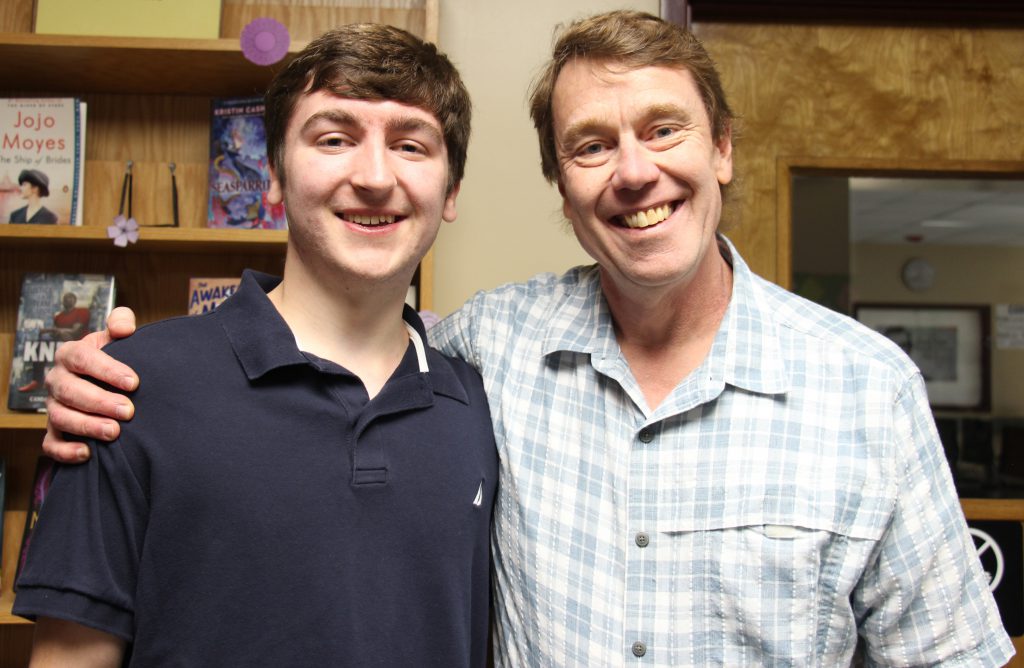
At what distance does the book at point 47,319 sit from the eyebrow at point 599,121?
4.20 ft

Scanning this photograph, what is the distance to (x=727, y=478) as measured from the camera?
115 centimetres

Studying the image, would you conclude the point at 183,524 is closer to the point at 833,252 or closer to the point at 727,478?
the point at 727,478

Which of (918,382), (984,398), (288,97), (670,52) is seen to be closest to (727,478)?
(918,382)

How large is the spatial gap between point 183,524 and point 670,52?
3.26ft

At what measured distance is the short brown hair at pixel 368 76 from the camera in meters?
1.16

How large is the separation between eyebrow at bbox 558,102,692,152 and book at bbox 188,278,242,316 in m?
1.03

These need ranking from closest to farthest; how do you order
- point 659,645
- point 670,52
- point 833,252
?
1. point 659,645
2. point 670,52
3. point 833,252

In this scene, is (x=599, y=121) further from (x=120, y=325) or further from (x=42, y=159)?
(x=42, y=159)

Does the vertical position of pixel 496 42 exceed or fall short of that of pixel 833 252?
it exceeds it

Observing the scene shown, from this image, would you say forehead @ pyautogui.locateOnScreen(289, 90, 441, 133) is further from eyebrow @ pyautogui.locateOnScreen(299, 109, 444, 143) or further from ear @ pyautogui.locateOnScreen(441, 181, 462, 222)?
ear @ pyautogui.locateOnScreen(441, 181, 462, 222)

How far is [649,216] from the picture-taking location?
1.20 m

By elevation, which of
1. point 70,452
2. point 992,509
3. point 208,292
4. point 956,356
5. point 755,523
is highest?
point 208,292

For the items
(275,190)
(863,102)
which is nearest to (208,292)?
(275,190)

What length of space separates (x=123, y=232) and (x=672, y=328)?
1.27 meters
